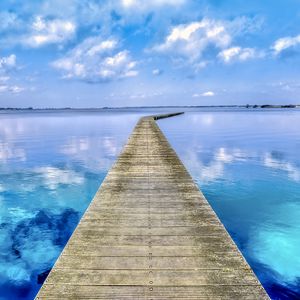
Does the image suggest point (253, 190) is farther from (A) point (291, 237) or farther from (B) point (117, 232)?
(B) point (117, 232)

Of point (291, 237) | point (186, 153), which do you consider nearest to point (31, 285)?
point (291, 237)

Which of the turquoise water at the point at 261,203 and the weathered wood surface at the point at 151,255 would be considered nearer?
the weathered wood surface at the point at 151,255

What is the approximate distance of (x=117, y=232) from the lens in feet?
16.1

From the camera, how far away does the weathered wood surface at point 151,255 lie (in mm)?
3396

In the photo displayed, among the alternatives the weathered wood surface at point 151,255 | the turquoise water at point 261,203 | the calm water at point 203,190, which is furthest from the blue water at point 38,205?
the turquoise water at point 261,203

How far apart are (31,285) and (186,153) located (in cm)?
1660

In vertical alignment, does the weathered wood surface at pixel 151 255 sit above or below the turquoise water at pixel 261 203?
above

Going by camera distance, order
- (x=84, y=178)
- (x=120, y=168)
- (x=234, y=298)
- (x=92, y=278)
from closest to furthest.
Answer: (x=234, y=298)
(x=92, y=278)
(x=120, y=168)
(x=84, y=178)

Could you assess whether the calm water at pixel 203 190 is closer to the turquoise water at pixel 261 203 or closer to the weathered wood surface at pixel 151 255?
the turquoise water at pixel 261 203

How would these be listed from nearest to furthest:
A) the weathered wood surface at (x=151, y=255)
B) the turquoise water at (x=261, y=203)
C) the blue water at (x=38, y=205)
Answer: the weathered wood surface at (x=151, y=255) → the blue water at (x=38, y=205) → the turquoise water at (x=261, y=203)

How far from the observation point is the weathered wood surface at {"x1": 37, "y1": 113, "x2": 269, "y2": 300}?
3.40 m

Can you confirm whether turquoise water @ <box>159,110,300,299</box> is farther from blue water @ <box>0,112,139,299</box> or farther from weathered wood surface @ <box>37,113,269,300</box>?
blue water @ <box>0,112,139,299</box>

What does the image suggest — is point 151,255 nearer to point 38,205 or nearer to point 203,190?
point 38,205

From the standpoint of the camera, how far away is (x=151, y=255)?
164 inches
